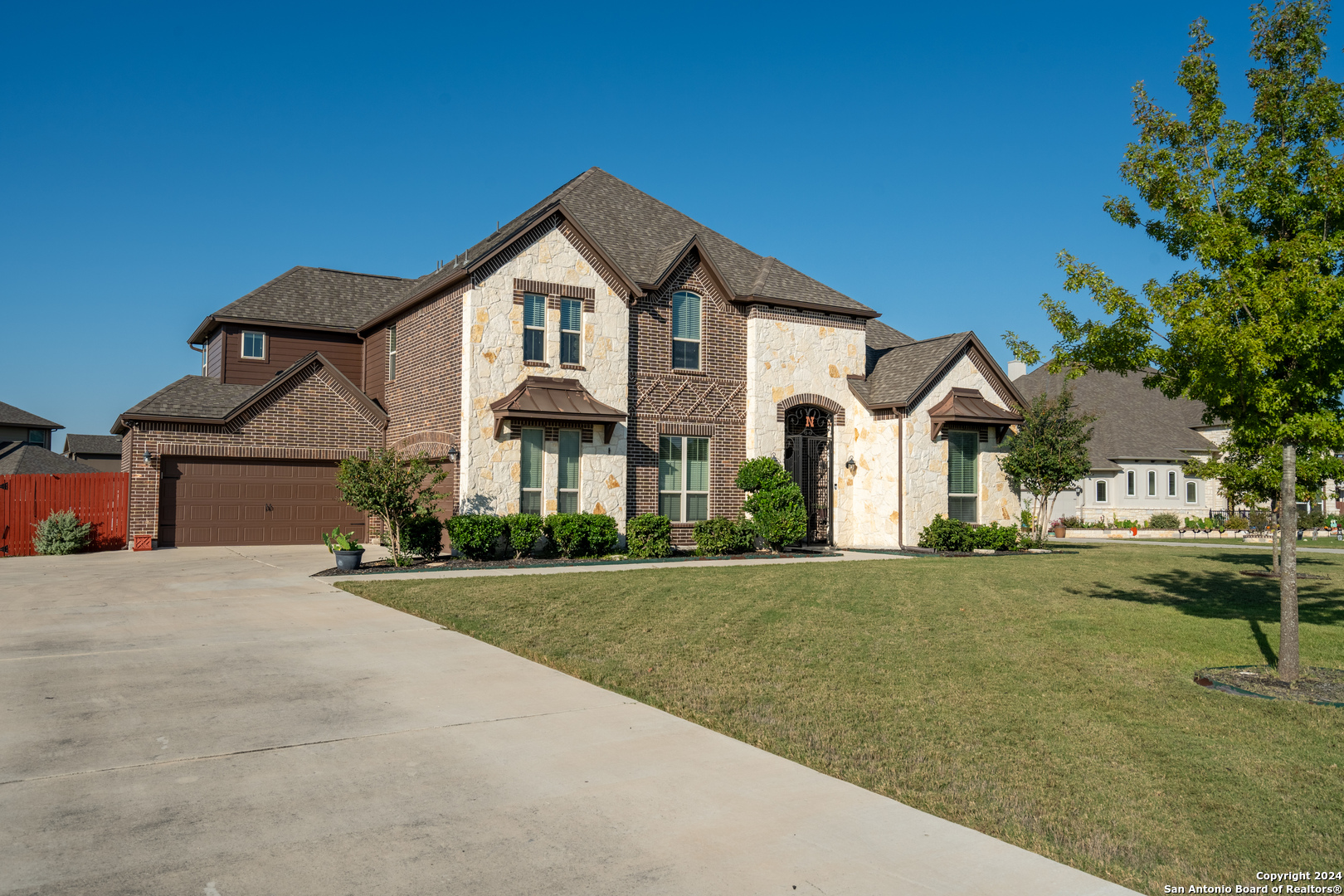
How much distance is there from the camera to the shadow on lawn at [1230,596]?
12.5m

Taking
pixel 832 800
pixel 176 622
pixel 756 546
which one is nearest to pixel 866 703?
pixel 832 800

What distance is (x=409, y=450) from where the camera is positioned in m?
23.2

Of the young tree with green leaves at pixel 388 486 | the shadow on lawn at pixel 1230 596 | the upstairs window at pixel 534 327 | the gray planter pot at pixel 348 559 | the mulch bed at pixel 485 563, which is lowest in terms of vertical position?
the shadow on lawn at pixel 1230 596

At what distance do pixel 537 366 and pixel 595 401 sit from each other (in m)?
1.53

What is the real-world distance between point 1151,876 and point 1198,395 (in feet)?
20.8

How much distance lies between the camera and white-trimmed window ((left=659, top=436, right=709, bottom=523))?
22.3m

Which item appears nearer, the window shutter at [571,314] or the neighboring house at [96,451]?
the window shutter at [571,314]

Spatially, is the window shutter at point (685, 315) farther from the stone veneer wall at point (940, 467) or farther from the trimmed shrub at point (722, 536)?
the stone veneer wall at point (940, 467)

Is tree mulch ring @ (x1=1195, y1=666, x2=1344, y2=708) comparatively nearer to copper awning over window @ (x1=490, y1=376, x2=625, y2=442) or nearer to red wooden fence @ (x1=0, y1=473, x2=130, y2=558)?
Answer: copper awning over window @ (x1=490, y1=376, x2=625, y2=442)

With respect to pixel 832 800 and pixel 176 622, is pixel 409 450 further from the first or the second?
pixel 832 800

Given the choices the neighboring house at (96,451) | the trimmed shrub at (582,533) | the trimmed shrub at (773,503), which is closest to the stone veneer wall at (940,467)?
the trimmed shrub at (773,503)

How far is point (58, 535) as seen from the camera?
22.0 m

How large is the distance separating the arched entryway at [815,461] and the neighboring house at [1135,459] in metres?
19.4

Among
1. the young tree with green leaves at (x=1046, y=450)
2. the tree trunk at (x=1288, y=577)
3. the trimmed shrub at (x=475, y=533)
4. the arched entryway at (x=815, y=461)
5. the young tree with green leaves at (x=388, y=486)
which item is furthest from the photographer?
the young tree with green leaves at (x=1046, y=450)
